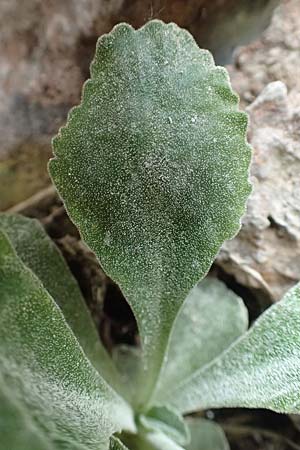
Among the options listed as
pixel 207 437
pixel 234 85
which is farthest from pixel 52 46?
pixel 207 437

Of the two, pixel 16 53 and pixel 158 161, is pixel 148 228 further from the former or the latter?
pixel 16 53

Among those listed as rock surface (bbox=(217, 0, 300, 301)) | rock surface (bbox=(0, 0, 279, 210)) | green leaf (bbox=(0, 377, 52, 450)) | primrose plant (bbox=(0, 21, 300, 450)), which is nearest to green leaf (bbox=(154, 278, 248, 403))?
rock surface (bbox=(217, 0, 300, 301))

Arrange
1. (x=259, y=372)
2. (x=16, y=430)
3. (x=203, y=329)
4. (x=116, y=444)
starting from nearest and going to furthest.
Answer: (x=16, y=430) → (x=116, y=444) → (x=259, y=372) → (x=203, y=329)

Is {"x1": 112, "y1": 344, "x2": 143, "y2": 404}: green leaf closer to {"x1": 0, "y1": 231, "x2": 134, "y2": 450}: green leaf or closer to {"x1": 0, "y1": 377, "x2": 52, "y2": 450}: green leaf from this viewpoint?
{"x1": 0, "y1": 231, "x2": 134, "y2": 450}: green leaf

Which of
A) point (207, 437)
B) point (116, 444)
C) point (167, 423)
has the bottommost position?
point (207, 437)

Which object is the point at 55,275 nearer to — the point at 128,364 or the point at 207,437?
the point at 128,364

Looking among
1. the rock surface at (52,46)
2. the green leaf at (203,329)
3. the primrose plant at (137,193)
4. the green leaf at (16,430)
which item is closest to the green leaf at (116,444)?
the primrose plant at (137,193)
